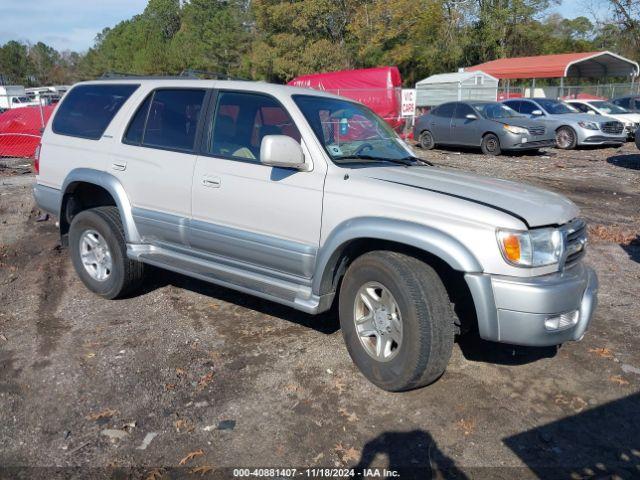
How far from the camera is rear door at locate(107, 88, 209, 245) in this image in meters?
4.73

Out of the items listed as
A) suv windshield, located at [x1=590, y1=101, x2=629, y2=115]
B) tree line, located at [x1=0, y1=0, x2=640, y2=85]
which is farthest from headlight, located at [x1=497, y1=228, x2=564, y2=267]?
tree line, located at [x1=0, y1=0, x2=640, y2=85]

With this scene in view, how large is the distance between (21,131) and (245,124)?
13.7 meters

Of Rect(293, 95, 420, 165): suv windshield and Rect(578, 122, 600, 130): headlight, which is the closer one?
Rect(293, 95, 420, 165): suv windshield

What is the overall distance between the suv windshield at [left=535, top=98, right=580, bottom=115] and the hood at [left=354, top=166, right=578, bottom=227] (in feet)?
50.8

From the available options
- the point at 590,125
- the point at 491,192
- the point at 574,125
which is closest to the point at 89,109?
the point at 491,192

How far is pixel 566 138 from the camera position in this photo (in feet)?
58.3

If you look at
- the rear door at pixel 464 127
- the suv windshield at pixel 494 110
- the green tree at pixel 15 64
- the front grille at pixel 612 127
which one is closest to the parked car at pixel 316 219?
the rear door at pixel 464 127

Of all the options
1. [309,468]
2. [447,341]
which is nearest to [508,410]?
[447,341]

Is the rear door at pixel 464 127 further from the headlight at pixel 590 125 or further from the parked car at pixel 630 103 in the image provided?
the parked car at pixel 630 103

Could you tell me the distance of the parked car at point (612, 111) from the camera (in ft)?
65.2

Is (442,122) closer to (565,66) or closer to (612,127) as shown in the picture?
(612,127)

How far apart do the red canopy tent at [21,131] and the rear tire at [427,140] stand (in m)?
10.8

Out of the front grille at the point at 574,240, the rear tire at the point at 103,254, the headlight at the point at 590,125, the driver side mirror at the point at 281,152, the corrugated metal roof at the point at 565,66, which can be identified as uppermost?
the corrugated metal roof at the point at 565,66

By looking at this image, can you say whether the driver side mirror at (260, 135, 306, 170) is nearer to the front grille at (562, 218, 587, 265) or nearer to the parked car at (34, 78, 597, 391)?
the parked car at (34, 78, 597, 391)
